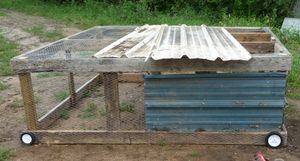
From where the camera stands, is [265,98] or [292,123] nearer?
[265,98]

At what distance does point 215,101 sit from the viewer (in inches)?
148

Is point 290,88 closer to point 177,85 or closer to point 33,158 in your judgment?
point 177,85

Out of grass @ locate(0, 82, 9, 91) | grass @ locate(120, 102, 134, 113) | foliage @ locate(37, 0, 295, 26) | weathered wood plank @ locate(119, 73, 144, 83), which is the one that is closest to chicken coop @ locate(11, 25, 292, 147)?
grass @ locate(120, 102, 134, 113)

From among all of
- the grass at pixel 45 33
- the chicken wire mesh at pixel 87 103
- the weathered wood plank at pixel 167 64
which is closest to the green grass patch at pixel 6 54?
the chicken wire mesh at pixel 87 103

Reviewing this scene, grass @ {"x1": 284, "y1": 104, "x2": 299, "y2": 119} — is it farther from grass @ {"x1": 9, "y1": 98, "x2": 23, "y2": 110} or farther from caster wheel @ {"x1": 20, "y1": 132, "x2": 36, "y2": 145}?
grass @ {"x1": 9, "y1": 98, "x2": 23, "y2": 110}

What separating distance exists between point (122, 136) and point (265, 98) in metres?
1.30

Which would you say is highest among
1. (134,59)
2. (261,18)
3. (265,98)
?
(134,59)

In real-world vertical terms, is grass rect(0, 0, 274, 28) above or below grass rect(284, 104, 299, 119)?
below

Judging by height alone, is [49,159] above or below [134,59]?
below

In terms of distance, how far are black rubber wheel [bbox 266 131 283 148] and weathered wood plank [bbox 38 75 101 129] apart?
2.15 meters

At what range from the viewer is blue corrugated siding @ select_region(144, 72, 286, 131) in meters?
3.70

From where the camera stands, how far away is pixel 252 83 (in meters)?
3.70

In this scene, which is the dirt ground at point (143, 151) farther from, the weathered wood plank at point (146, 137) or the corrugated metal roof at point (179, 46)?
the corrugated metal roof at point (179, 46)

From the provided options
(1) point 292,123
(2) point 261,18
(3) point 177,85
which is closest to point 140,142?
(3) point 177,85
